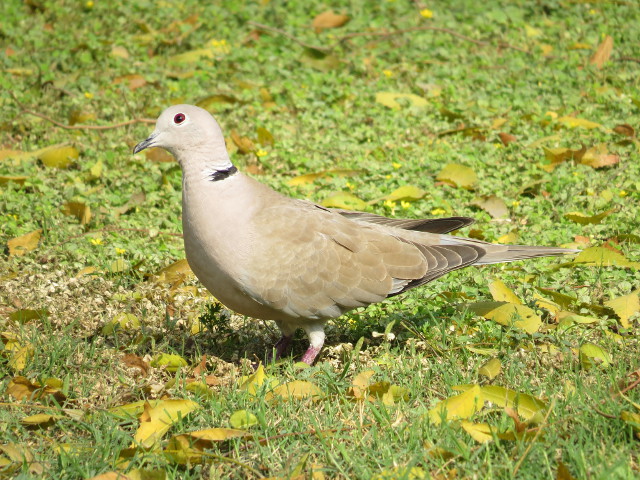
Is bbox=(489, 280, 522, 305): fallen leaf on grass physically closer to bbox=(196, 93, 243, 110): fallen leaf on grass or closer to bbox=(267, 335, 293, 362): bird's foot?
bbox=(267, 335, 293, 362): bird's foot

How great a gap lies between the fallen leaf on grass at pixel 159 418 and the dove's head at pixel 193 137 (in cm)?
122

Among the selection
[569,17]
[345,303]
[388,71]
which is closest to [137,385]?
[345,303]

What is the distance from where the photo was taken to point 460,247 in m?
4.52

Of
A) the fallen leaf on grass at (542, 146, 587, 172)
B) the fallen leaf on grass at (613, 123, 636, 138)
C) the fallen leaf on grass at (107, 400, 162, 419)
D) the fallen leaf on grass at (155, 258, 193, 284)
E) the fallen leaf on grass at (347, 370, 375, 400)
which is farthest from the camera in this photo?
the fallen leaf on grass at (613, 123, 636, 138)

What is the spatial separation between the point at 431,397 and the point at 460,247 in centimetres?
98

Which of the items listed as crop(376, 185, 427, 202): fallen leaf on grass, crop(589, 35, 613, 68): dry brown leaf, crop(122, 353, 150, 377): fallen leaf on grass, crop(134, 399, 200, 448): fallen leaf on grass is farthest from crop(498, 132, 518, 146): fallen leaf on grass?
crop(134, 399, 200, 448): fallen leaf on grass

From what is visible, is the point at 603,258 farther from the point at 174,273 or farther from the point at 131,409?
the point at 131,409

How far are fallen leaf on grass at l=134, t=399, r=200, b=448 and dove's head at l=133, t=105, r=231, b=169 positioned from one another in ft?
4.01

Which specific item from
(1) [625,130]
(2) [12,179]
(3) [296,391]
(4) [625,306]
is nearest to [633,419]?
(4) [625,306]

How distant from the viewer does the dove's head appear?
4262 mm

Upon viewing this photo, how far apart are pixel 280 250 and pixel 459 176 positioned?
234 centimetres

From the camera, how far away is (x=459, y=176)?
6.19 m

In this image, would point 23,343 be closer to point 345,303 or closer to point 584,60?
point 345,303

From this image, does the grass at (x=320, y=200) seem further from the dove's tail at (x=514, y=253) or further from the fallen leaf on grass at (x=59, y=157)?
the dove's tail at (x=514, y=253)
